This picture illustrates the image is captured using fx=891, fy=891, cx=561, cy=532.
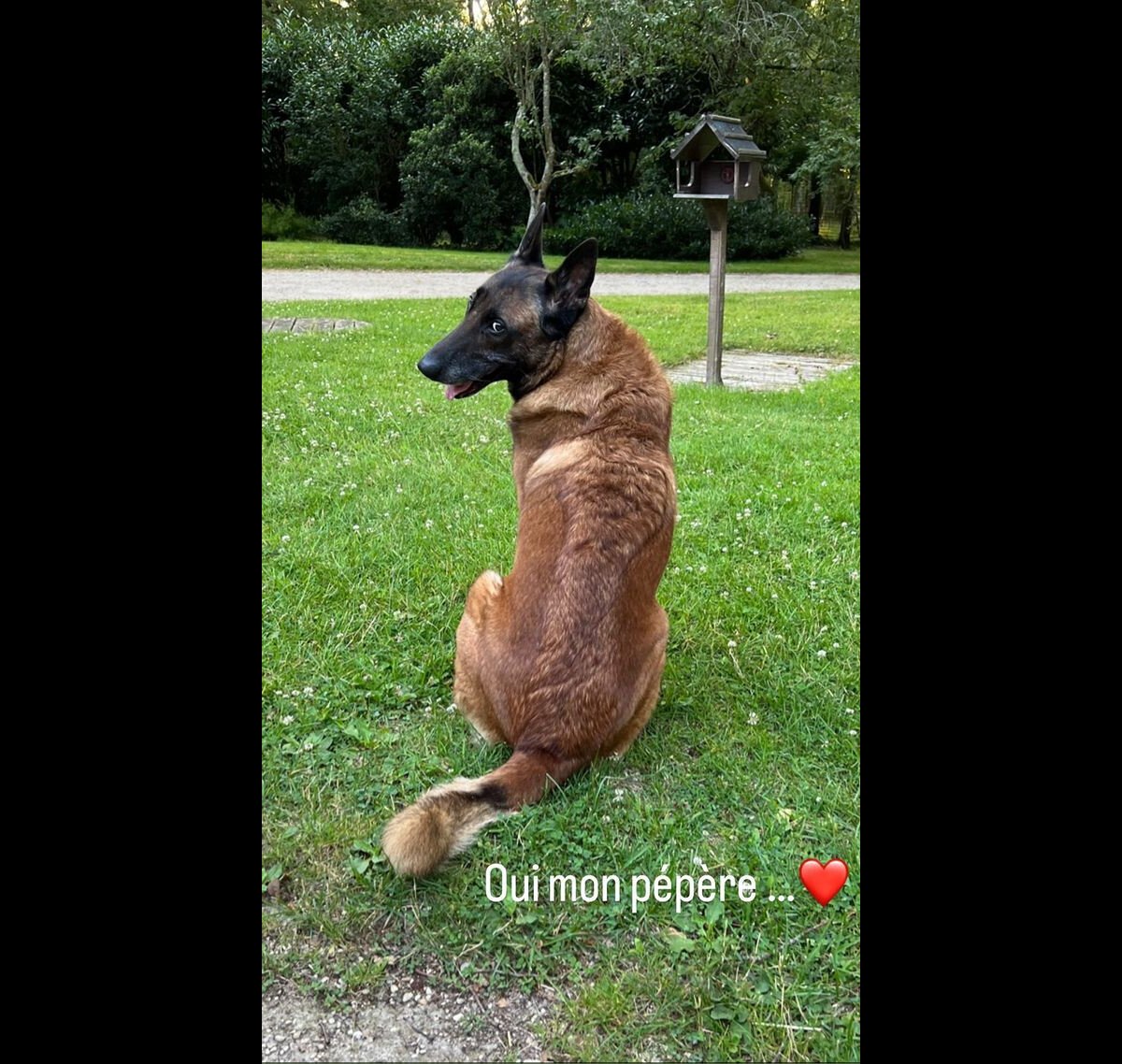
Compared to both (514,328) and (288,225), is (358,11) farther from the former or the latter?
(514,328)

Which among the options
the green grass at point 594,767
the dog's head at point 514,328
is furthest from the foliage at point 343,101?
the dog's head at point 514,328

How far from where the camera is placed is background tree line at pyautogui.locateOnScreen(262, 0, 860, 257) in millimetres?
9406

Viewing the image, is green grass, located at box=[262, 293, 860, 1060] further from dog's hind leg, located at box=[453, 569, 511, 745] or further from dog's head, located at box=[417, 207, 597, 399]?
dog's head, located at box=[417, 207, 597, 399]

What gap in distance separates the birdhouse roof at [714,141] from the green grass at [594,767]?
322cm

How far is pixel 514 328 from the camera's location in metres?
3.29

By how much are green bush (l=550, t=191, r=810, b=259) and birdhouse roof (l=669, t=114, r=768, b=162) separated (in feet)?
18.0

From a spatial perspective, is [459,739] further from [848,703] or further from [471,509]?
[471,509]

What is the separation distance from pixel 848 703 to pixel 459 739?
154 centimetres

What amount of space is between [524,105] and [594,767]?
9.84 metres

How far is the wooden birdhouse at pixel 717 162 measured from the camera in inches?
315

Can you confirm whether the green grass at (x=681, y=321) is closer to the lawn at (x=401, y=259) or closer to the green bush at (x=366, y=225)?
the lawn at (x=401, y=259)

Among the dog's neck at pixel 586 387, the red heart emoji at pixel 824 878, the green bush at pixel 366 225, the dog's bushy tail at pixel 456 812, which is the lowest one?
the red heart emoji at pixel 824 878

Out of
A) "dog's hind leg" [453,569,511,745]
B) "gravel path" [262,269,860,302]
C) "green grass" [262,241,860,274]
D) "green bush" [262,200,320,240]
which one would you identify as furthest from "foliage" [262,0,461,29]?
"dog's hind leg" [453,569,511,745]

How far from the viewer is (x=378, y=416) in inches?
272
